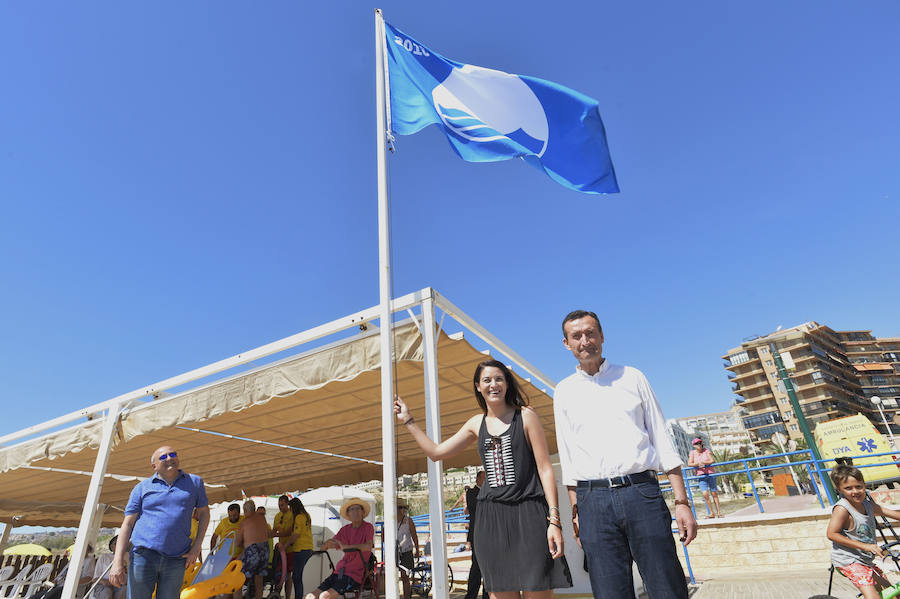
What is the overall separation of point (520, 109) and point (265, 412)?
441 centimetres

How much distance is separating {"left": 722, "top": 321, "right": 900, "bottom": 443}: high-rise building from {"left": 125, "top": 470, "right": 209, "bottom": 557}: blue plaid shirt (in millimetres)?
91463

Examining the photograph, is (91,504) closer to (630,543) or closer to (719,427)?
(630,543)

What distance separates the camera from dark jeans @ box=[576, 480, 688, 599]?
181 centimetres

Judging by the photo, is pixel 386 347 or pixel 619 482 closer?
pixel 619 482

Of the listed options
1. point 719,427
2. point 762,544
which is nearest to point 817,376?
point 719,427

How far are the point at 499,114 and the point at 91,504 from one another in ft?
18.2

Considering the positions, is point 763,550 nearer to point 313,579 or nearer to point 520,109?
point 313,579

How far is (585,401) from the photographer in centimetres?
218

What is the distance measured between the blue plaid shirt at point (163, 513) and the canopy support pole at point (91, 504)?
1.59 m

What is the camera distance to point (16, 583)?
425 inches

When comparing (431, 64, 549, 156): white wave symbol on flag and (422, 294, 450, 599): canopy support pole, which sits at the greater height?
(431, 64, 549, 156): white wave symbol on flag

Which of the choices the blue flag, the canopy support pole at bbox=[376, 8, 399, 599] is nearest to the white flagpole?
the canopy support pole at bbox=[376, 8, 399, 599]

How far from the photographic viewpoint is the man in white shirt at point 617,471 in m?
1.84

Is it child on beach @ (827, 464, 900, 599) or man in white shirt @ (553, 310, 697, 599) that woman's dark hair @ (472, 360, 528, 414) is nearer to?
man in white shirt @ (553, 310, 697, 599)
